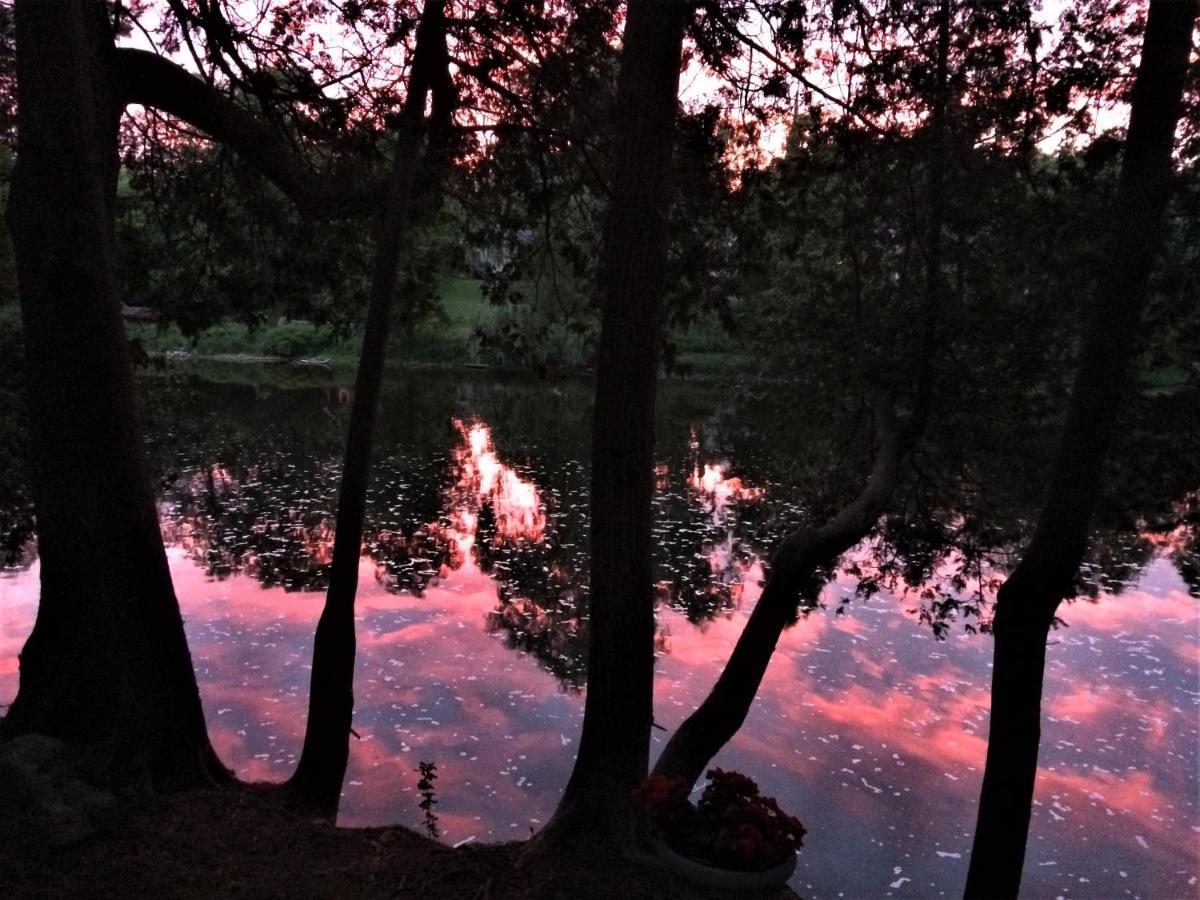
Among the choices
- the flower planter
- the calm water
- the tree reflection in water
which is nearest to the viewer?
the flower planter

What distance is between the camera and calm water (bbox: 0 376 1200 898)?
714 cm

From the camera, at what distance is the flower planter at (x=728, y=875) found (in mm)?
4016

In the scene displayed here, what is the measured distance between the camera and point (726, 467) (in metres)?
21.3

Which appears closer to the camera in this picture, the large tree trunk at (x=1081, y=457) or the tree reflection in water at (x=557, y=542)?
the large tree trunk at (x=1081, y=457)

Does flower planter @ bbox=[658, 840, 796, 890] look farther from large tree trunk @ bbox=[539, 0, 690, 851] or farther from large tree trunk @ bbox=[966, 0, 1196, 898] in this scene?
large tree trunk @ bbox=[966, 0, 1196, 898]

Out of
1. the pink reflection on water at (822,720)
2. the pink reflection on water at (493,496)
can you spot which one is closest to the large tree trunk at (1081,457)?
the pink reflection on water at (822,720)

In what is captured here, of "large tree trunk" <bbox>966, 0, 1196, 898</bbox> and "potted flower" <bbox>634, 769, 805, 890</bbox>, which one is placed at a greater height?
"large tree trunk" <bbox>966, 0, 1196, 898</bbox>

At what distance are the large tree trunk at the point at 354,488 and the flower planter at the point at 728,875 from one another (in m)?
2.90

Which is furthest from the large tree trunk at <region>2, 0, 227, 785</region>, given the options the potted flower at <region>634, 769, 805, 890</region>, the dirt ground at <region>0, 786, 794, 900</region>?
the potted flower at <region>634, 769, 805, 890</region>

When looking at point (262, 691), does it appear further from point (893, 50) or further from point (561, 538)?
point (893, 50)

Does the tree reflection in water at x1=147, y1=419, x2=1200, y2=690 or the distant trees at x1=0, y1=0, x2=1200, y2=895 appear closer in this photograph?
the distant trees at x1=0, y1=0, x2=1200, y2=895

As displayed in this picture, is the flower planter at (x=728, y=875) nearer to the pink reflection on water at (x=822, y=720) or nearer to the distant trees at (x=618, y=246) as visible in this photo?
the distant trees at (x=618, y=246)

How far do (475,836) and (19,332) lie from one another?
18.8ft

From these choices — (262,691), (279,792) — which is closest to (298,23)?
(279,792)
